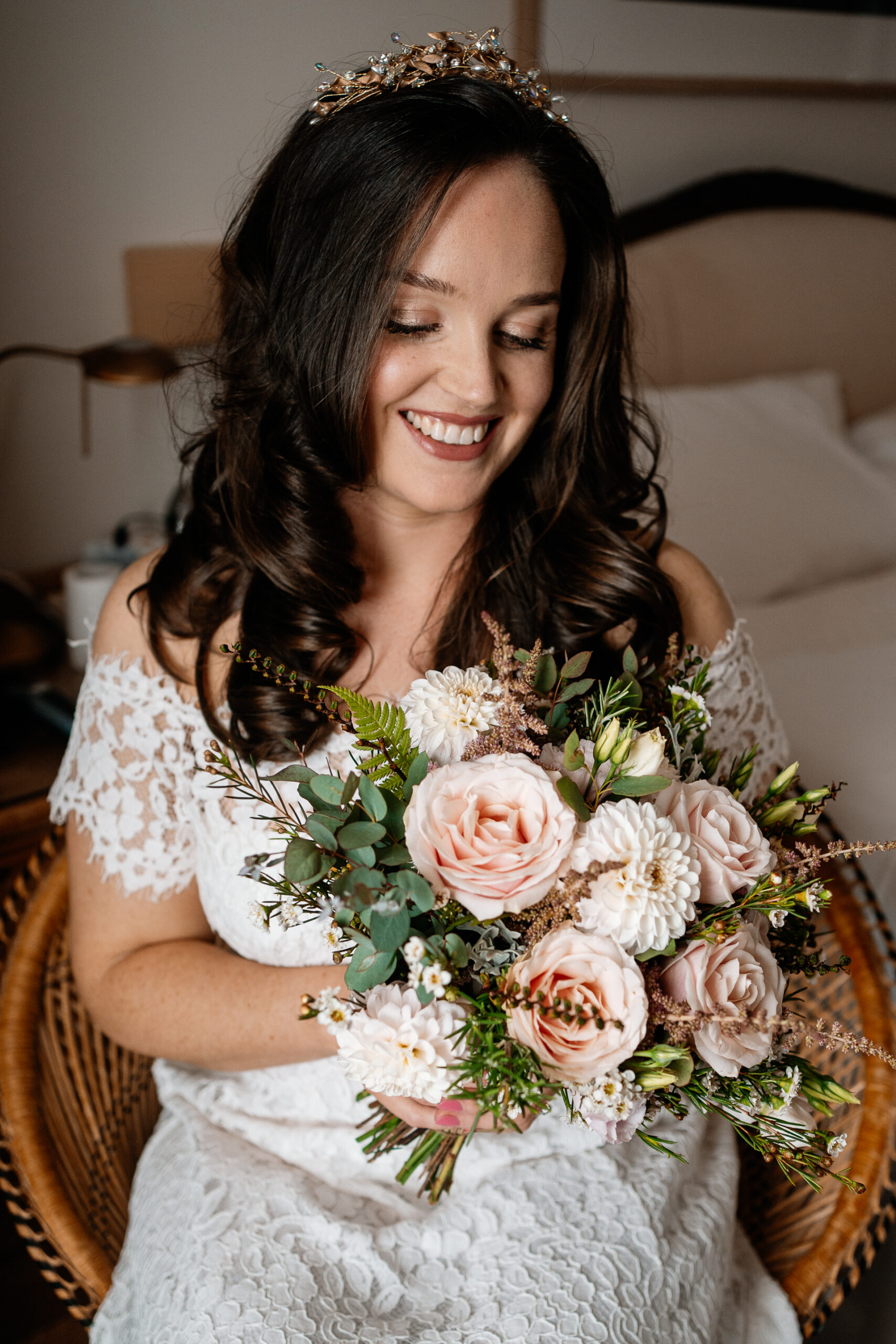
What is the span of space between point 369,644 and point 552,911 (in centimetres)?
66

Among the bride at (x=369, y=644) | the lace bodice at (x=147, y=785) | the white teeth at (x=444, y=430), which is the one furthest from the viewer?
the lace bodice at (x=147, y=785)

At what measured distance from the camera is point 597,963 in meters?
0.76

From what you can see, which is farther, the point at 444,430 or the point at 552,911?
the point at 444,430

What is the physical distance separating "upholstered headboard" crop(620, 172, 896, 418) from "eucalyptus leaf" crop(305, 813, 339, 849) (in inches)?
77.2

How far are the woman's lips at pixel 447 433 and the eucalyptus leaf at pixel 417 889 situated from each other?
60cm

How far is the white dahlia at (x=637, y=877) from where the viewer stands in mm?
749

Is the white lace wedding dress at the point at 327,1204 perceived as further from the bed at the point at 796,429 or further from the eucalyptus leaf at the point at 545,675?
the bed at the point at 796,429

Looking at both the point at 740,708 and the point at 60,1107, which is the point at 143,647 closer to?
the point at 60,1107

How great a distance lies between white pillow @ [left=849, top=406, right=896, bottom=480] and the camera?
113 inches

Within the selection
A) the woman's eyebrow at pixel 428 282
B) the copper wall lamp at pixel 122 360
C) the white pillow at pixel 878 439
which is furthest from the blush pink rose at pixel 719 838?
the white pillow at pixel 878 439

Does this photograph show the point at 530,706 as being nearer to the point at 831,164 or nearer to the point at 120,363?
the point at 120,363

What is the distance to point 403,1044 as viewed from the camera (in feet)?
2.53

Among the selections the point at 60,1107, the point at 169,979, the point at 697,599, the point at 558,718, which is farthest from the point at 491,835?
the point at 60,1107

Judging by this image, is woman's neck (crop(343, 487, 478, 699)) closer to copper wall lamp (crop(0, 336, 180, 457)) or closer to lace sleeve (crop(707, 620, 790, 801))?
lace sleeve (crop(707, 620, 790, 801))
